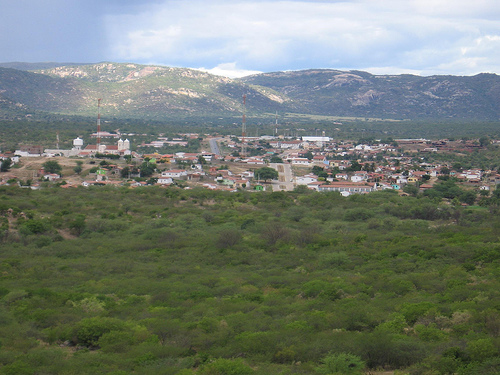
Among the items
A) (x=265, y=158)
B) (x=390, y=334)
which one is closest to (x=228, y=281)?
(x=390, y=334)

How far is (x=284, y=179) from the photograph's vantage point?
56.3m

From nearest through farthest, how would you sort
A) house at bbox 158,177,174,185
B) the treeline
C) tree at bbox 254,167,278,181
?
the treeline < house at bbox 158,177,174,185 < tree at bbox 254,167,278,181

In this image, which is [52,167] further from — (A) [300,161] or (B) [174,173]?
(A) [300,161]

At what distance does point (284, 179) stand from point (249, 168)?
6.20m

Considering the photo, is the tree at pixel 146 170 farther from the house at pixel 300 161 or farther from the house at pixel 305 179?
the house at pixel 300 161

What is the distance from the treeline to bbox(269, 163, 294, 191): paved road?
603 inches

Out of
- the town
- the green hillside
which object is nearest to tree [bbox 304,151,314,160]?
the town

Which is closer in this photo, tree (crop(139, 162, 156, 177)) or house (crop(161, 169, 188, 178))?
house (crop(161, 169, 188, 178))

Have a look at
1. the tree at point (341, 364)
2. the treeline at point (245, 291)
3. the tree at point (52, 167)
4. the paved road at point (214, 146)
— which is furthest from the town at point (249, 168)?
the tree at point (341, 364)

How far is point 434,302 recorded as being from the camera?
53.5ft

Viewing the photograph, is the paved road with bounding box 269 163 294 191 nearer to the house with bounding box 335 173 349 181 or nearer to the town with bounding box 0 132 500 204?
the town with bounding box 0 132 500 204

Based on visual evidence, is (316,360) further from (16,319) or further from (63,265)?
(63,265)

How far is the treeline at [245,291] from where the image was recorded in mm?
12500

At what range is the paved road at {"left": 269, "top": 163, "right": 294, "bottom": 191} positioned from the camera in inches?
2016
